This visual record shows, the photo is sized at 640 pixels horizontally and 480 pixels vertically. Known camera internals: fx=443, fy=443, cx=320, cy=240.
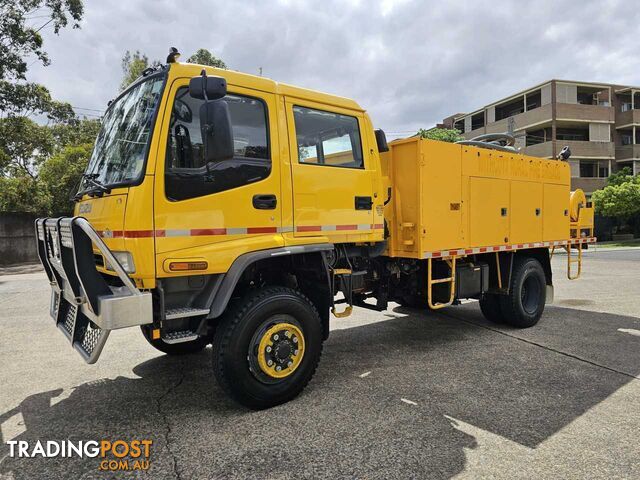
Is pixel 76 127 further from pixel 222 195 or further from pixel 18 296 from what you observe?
pixel 222 195

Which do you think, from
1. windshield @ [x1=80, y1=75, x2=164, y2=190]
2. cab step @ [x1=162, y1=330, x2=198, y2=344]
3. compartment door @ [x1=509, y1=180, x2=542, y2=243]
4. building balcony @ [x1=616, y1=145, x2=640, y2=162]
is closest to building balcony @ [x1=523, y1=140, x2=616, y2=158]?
building balcony @ [x1=616, y1=145, x2=640, y2=162]

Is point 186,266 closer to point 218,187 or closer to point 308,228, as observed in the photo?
point 218,187

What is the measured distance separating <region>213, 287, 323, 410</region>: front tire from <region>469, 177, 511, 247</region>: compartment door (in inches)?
109

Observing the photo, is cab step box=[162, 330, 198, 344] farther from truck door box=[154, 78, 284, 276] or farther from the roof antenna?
the roof antenna

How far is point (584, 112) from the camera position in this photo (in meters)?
35.4

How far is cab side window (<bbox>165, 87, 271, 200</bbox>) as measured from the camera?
339 centimetres

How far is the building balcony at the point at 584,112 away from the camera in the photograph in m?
34.6

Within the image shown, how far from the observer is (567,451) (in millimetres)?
3061

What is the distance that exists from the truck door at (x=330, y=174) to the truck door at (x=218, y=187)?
24 cm

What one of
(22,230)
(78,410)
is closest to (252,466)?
(78,410)

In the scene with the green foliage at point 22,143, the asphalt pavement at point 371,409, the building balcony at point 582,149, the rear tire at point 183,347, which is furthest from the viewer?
the building balcony at point 582,149

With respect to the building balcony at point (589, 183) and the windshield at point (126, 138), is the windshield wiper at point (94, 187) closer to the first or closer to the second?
the windshield at point (126, 138)

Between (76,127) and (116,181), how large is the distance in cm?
2687

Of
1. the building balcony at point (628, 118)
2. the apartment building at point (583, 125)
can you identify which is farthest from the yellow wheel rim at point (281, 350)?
the building balcony at point (628, 118)
